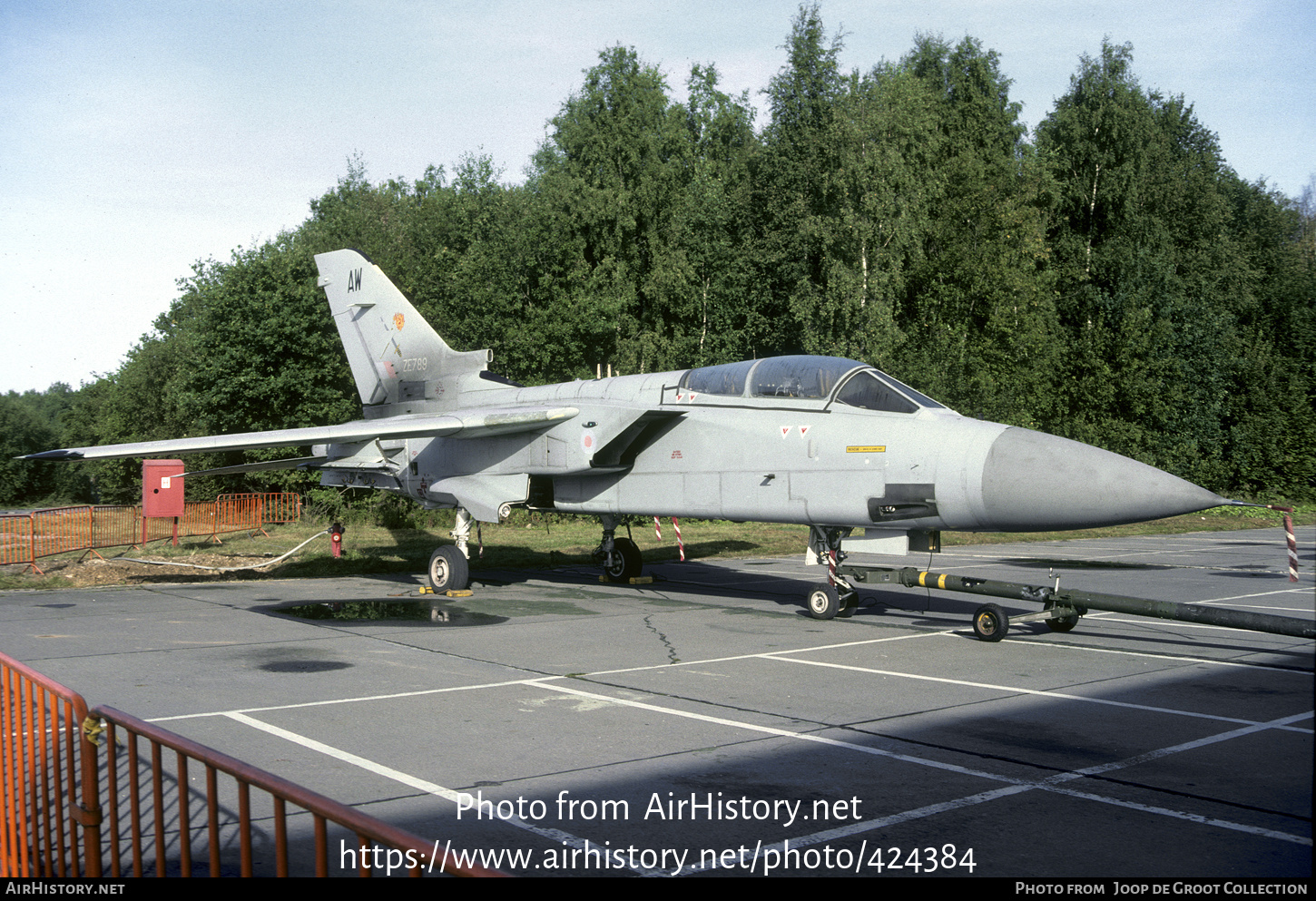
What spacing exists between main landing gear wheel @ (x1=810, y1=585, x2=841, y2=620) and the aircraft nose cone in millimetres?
2452

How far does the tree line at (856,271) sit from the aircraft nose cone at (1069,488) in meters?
20.7

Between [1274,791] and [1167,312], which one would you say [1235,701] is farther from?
[1167,312]

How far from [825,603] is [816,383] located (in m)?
2.60

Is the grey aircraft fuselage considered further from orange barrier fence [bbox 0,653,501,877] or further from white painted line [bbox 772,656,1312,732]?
orange barrier fence [bbox 0,653,501,877]

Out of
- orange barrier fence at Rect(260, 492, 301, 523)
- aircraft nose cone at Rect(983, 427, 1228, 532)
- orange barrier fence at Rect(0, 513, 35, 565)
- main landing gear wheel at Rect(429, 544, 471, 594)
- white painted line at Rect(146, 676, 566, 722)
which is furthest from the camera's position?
orange barrier fence at Rect(260, 492, 301, 523)

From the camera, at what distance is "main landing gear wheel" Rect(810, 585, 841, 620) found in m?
11.1

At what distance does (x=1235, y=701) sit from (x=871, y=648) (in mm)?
3141

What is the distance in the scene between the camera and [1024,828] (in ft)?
14.5

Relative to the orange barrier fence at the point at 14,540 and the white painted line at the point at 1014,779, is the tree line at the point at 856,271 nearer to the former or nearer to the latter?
the orange barrier fence at the point at 14,540

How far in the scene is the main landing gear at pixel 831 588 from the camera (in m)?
11.1

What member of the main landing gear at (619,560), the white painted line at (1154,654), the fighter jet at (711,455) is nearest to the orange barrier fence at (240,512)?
the fighter jet at (711,455)

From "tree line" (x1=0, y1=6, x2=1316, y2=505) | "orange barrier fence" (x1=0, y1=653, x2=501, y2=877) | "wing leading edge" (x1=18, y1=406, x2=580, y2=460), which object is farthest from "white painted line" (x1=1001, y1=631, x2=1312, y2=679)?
"tree line" (x1=0, y1=6, x2=1316, y2=505)

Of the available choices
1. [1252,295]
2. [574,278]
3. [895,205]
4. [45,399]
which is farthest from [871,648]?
[45,399]

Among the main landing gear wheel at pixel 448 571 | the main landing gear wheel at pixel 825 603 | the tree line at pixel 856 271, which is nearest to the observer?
the main landing gear wheel at pixel 825 603
